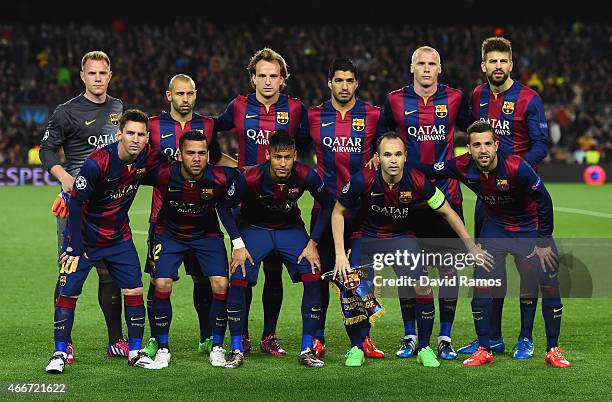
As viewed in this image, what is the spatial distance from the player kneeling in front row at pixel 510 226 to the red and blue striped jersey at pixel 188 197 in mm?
1544

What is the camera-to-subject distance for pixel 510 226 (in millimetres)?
7730

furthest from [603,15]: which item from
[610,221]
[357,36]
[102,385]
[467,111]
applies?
[102,385]

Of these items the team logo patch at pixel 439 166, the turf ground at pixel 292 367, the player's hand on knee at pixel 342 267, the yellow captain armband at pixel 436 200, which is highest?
the team logo patch at pixel 439 166

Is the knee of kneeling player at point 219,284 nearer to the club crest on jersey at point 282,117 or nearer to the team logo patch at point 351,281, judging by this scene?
the team logo patch at point 351,281

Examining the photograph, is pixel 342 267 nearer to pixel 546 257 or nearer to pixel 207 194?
pixel 207 194

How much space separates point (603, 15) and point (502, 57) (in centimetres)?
3022

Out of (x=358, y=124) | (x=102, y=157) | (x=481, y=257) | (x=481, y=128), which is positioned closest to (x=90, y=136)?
(x=102, y=157)

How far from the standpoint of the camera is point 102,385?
684 cm

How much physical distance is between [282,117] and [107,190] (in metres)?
1.53

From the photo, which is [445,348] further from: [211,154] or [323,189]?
[211,154]

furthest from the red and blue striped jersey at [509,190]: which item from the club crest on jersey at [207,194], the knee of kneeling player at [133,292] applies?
the knee of kneeling player at [133,292]

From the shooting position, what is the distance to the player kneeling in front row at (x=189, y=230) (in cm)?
750

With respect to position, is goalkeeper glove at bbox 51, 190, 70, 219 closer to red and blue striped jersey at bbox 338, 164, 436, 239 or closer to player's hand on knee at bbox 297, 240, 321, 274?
player's hand on knee at bbox 297, 240, 321, 274

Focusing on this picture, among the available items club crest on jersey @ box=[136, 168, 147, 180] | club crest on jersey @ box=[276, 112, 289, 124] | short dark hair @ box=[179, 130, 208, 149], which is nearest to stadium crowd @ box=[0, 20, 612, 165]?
club crest on jersey @ box=[276, 112, 289, 124]
